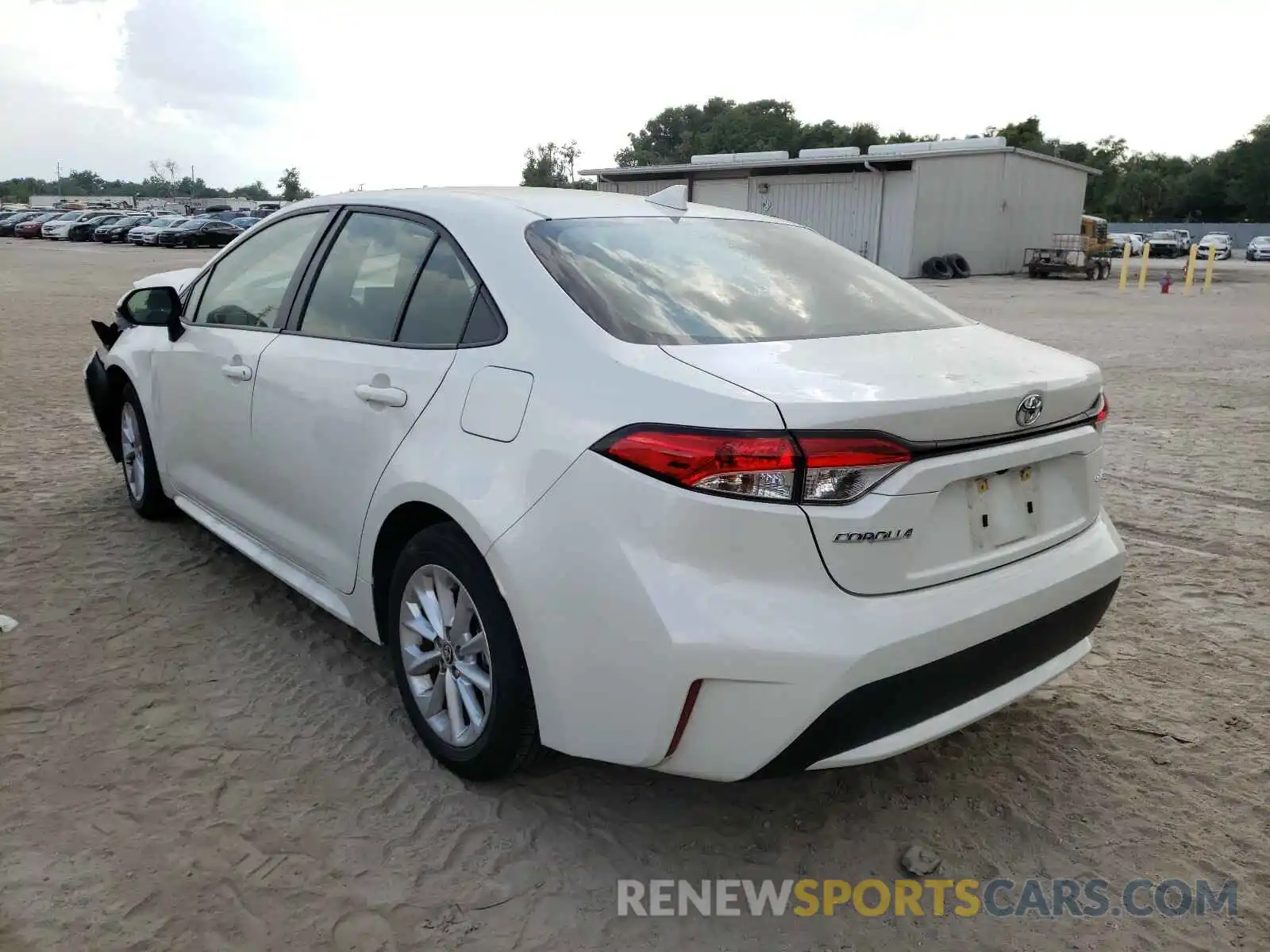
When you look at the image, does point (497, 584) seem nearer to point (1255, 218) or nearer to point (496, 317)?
point (496, 317)

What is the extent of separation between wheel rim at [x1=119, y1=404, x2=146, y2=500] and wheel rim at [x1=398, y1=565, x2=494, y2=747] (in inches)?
102

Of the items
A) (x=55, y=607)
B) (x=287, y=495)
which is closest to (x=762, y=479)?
(x=287, y=495)

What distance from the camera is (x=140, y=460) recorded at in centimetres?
495

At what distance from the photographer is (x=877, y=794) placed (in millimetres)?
2934

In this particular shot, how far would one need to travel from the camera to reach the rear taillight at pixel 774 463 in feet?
7.13

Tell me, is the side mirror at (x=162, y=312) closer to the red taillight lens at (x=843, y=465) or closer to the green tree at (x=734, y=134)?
the red taillight lens at (x=843, y=465)

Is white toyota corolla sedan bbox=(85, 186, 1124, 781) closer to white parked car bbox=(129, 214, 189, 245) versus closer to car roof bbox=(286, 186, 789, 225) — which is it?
car roof bbox=(286, 186, 789, 225)

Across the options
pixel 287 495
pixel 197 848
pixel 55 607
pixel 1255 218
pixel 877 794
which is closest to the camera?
pixel 197 848

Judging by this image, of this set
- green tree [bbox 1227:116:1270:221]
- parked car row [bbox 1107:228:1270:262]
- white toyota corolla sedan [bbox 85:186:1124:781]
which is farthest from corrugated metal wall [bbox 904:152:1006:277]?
green tree [bbox 1227:116:1270:221]

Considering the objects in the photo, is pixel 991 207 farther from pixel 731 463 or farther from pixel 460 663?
pixel 731 463

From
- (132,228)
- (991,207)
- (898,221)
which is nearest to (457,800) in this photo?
(898,221)

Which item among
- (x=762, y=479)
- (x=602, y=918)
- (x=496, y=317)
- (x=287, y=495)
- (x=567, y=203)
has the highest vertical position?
(x=567, y=203)

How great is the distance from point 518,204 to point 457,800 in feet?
5.90

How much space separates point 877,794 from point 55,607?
3.26m
